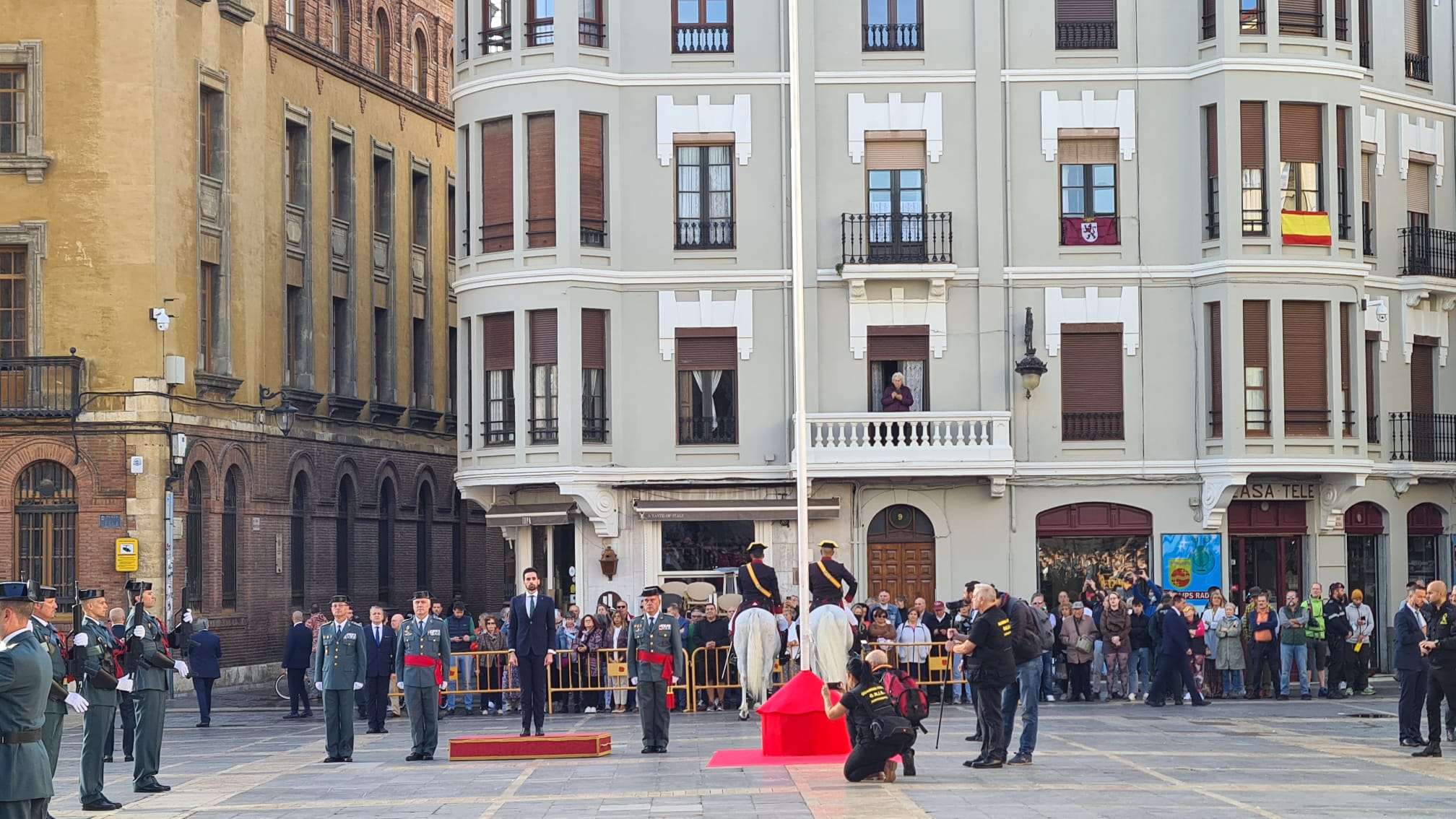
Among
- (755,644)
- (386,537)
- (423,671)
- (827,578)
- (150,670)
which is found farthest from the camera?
(386,537)

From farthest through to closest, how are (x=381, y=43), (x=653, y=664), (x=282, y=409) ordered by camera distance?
(x=381, y=43), (x=282, y=409), (x=653, y=664)

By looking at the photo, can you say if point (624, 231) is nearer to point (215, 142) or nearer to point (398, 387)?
point (215, 142)

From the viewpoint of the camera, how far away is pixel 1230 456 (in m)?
37.5

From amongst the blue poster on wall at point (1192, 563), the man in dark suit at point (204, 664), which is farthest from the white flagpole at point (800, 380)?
the blue poster on wall at point (1192, 563)

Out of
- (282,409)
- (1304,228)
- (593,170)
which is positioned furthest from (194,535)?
(1304,228)

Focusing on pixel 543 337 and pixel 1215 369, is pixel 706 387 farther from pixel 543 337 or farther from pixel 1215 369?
pixel 1215 369

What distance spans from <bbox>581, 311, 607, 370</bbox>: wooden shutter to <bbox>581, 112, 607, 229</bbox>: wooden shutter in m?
1.66

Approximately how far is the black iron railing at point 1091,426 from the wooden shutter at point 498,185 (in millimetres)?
10753

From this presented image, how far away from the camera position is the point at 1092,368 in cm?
3841

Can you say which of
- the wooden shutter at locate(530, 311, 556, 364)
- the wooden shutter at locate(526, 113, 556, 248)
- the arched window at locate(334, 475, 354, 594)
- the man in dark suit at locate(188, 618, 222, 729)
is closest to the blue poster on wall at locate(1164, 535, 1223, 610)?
the wooden shutter at locate(530, 311, 556, 364)

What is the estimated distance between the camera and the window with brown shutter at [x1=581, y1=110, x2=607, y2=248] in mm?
38094

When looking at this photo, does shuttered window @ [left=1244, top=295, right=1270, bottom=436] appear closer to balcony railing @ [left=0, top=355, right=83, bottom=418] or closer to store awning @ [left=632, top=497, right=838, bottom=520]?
store awning @ [left=632, top=497, right=838, bottom=520]

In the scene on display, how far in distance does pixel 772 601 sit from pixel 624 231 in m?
10.4

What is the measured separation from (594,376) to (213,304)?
30.4ft
